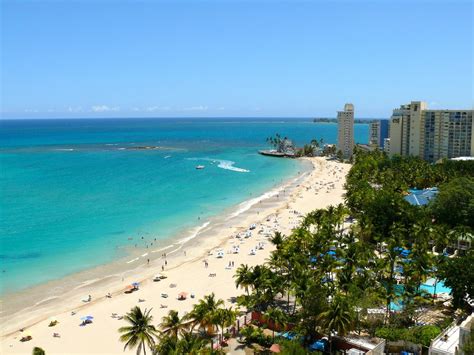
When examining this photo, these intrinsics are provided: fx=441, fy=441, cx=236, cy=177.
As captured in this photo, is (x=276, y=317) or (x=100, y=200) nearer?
(x=276, y=317)

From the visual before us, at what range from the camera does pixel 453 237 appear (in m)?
42.1

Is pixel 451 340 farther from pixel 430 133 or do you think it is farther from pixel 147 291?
pixel 430 133

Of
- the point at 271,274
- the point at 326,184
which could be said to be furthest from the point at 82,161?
the point at 271,274

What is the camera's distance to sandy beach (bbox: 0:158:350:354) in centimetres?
3152

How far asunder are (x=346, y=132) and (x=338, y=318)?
12289cm

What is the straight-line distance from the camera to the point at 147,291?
40125 millimetres

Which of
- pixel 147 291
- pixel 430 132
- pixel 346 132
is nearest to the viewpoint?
pixel 147 291

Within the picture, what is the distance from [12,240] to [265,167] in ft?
256

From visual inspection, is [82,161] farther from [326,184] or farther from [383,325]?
[383,325]

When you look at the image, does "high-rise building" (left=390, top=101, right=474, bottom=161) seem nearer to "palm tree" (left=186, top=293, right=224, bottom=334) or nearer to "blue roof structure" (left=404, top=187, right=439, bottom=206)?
Result: "blue roof structure" (left=404, top=187, right=439, bottom=206)

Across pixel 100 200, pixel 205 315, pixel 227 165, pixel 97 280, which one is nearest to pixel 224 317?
pixel 205 315

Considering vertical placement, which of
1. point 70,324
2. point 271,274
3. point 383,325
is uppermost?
point 271,274

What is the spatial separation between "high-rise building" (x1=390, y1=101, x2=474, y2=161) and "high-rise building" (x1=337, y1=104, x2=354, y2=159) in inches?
1031

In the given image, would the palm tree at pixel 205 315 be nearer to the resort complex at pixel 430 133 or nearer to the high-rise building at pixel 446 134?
the resort complex at pixel 430 133
